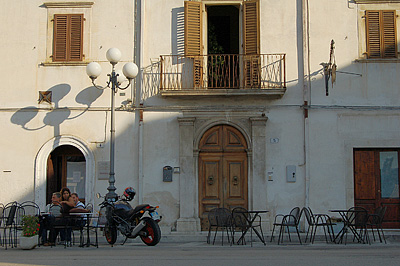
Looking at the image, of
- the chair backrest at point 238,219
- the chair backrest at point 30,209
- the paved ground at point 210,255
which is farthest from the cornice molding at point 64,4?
the chair backrest at point 238,219

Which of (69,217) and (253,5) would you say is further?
(253,5)

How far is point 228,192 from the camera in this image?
14.6 metres

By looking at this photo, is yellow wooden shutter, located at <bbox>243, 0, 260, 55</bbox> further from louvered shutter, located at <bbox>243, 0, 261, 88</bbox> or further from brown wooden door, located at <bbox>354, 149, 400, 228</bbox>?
brown wooden door, located at <bbox>354, 149, 400, 228</bbox>

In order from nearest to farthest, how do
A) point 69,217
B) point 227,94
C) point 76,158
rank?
1. point 69,217
2. point 227,94
3. point 76,158

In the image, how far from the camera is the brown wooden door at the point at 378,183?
47.3 ft

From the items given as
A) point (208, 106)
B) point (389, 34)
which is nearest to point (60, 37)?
point (208, 106)

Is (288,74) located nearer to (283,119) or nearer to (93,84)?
(283,119)

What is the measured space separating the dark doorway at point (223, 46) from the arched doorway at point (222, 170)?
132 centimetres

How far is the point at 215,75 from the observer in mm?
14938

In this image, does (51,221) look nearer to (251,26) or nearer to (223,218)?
(223,218)

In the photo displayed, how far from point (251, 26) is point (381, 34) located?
11.4 feet

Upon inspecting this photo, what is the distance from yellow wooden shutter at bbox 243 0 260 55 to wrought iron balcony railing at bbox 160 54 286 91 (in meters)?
0.27

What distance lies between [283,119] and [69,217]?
20.2 feet

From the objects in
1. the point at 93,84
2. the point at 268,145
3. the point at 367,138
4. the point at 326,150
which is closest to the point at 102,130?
the point at 93,84
